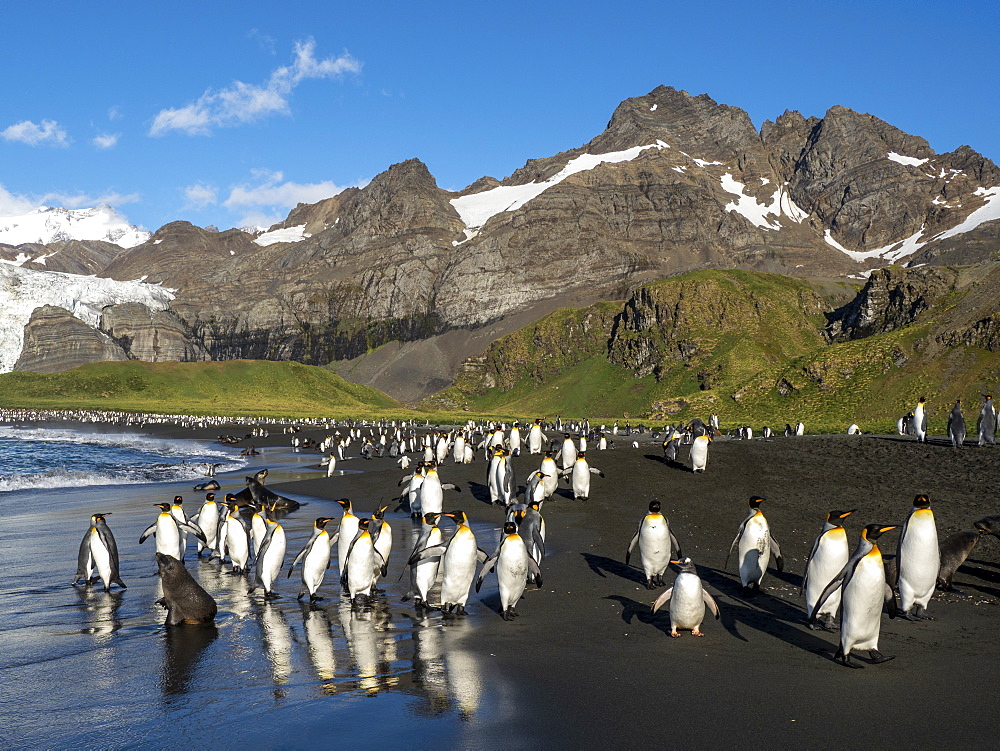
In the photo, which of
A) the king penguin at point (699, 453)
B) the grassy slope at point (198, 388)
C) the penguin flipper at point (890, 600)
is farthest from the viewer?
the grassy slope at point (198, 388)

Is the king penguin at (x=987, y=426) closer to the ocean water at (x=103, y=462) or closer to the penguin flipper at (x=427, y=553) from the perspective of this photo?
the penguin flipper at (x=427, y=553)

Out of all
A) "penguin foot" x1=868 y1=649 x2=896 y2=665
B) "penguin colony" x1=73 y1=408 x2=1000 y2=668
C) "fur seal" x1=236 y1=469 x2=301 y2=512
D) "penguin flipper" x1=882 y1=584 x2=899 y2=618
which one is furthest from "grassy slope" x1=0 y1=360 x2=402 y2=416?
"penguin foot" x1=868 y1=649 x2=896 y2=665

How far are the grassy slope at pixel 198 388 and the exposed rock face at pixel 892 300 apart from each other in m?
74.6

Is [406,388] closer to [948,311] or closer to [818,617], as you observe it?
[948,311]

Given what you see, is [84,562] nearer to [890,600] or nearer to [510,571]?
[510,571]

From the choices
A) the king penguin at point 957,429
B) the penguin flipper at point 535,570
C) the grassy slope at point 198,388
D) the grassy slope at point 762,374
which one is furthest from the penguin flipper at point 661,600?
the grassy slope at point 198,388

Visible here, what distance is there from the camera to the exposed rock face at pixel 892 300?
90.6 m

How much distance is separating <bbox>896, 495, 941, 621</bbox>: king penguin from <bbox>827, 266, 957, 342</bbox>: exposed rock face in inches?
3484

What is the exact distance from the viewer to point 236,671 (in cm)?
859

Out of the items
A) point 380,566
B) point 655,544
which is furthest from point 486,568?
point 655,544

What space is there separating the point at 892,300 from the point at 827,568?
101 meters

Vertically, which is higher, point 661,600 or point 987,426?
point 987,426

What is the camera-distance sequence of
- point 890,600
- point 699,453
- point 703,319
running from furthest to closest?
point 703,319, point 699,453, point 890,600

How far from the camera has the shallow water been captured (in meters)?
6.99
